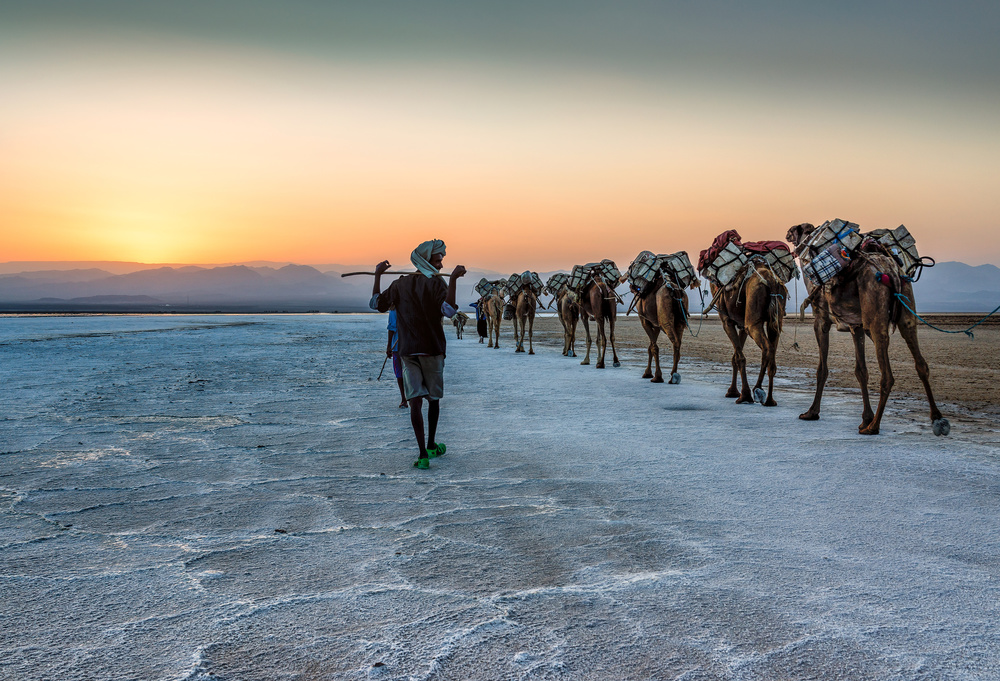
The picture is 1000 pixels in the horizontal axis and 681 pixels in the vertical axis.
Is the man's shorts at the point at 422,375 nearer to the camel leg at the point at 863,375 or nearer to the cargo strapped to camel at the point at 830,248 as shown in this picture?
the cargo strapped to camel at the point at 830,248

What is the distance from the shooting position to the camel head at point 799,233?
1046 cm

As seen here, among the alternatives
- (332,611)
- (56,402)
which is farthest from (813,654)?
(56,402)

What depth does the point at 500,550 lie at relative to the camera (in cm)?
458

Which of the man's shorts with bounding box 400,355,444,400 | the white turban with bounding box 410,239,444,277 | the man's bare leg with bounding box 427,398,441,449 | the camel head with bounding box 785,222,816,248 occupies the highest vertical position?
the camel head with bounding box 785,222,816,248

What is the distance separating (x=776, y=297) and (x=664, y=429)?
3.81m

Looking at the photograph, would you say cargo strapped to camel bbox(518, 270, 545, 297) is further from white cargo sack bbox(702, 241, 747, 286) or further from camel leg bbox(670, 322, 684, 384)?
white cargo sack bbox(702, 241, 747, 286)

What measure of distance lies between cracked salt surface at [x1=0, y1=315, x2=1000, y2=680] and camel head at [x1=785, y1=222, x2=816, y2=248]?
9.19 feet

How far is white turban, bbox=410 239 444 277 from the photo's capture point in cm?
718

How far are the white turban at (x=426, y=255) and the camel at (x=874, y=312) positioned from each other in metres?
5.10

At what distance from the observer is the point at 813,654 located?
322 cm

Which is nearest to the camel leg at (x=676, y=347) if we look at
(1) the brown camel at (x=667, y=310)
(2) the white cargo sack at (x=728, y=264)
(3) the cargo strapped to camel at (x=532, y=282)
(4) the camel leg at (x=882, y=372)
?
(1) the brown camel at (x=667, y=310)

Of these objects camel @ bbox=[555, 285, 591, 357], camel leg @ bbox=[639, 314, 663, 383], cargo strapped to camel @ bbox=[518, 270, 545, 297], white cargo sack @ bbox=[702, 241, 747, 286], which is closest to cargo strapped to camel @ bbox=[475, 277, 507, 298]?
cargo strapped to camel @ bbox=[518, 270, 545, 297]

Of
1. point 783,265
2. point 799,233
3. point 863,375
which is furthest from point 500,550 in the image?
point 783,265

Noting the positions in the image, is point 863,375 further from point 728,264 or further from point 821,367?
point 728,264
